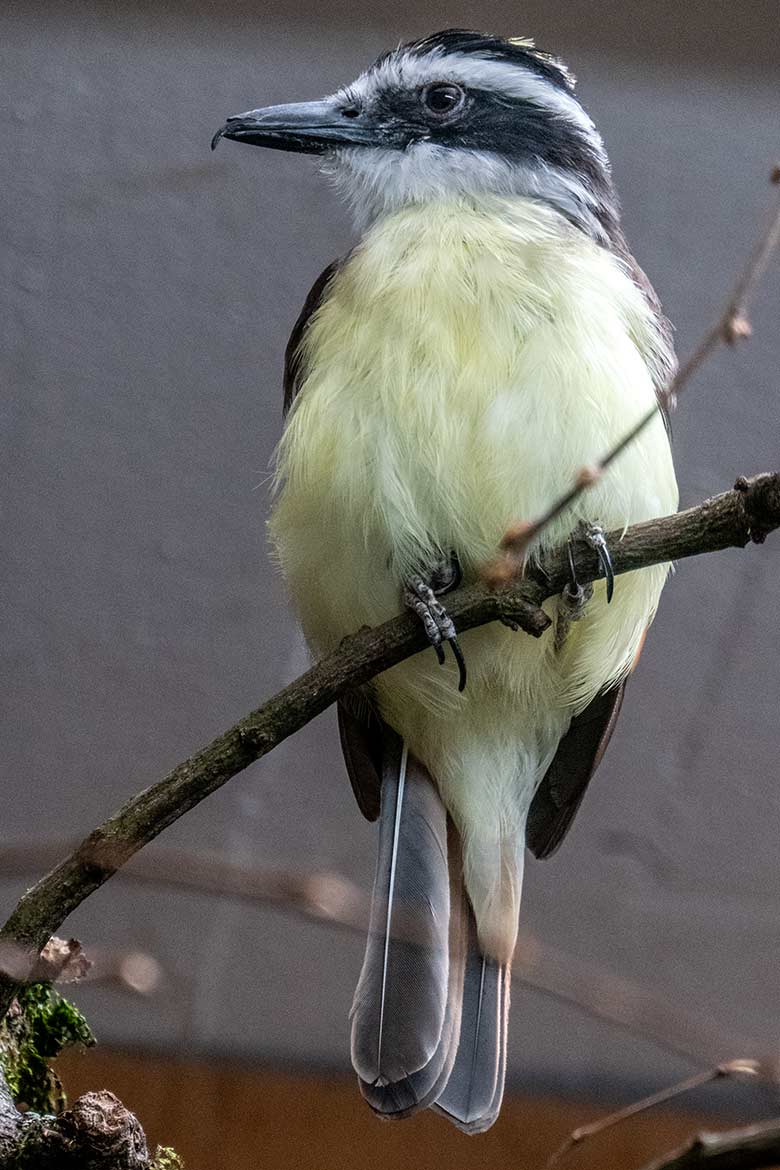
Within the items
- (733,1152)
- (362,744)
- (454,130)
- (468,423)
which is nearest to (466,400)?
(468,423)

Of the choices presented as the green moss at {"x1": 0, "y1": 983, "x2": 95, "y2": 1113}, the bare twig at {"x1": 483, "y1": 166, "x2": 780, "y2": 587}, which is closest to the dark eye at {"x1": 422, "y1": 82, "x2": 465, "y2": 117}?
the bare twig at {"x1": 483, "y1": 166, "x2": 780, "y2": 587}

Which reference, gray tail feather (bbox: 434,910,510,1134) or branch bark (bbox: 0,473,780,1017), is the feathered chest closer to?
branch bark (bbox: 0,473,780,1017)

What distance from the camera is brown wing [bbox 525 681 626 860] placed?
6.30ft

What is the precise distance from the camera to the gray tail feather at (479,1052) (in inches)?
65.4

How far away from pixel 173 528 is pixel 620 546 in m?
1.56

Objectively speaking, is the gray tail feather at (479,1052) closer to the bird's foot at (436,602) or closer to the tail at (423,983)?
the tail at (423,983)

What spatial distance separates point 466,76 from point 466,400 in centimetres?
57

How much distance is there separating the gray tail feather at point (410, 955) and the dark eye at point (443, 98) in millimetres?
847

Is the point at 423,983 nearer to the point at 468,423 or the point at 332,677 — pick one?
the point at 332,677

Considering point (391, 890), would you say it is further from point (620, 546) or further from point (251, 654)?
point (251, 654)

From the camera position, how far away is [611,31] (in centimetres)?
224

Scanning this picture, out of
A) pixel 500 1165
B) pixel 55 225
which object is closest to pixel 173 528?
pixel 55 225

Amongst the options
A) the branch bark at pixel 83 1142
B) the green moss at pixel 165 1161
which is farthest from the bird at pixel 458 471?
the branch bark at pixel 83 1142

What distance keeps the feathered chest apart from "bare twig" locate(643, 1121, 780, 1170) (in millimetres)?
943
